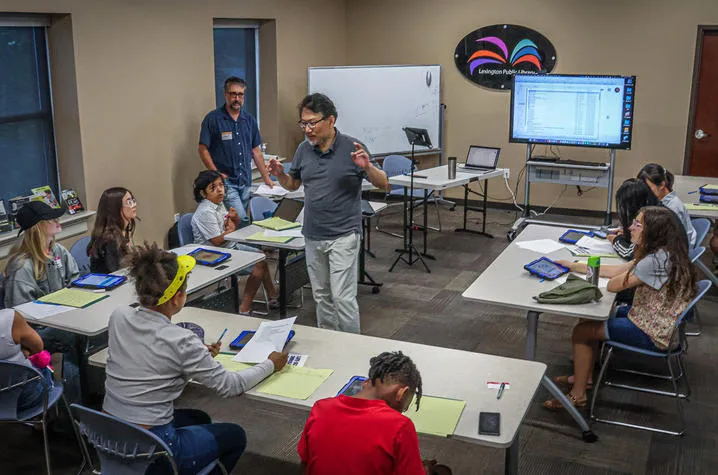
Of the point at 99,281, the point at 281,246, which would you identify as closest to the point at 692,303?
the point at 281,246

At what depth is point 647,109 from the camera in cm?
869

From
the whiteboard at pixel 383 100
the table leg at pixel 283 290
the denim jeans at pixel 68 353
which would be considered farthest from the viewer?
the whiteboard at pixel 383 100

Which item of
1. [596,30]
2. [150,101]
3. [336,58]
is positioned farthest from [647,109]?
[150,101]

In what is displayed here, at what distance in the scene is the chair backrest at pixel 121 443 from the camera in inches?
106

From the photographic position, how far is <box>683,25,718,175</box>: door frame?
8.31 metres

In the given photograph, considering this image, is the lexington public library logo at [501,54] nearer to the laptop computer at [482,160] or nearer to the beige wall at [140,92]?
the laptop computer at [482,160]

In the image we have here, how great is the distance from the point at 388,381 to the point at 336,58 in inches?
308

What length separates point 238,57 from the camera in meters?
8.35

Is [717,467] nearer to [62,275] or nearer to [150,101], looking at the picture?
[62,275]

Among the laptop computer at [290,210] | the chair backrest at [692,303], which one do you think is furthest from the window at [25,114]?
the chair backrest at [692,303]

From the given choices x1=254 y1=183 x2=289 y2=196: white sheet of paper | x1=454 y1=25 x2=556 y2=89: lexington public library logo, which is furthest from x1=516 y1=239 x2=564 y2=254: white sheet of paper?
x1=454 y1=25 x2=556 y2=89: lexington public library logo

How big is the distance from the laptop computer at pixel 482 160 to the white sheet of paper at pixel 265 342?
4565mm

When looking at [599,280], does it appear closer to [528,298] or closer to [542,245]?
[528,298]

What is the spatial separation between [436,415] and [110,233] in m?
2.59
